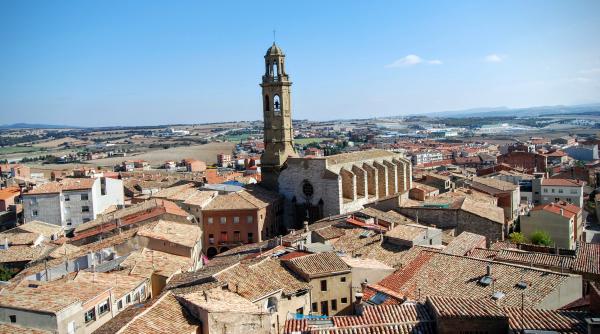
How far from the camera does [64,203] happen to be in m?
47.9

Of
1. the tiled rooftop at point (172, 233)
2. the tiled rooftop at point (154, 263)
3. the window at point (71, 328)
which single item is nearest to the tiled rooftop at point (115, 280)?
the tiled rooftop at point (154, 263)

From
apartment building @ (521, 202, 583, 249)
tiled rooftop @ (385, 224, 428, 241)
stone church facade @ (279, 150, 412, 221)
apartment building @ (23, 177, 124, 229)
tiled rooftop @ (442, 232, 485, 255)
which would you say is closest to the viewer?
tiled rooftop @ (442, 232, 485, 255)

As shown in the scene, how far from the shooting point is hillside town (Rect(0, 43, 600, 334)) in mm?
15469

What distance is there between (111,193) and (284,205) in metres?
17.7

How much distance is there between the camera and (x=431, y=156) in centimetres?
13525

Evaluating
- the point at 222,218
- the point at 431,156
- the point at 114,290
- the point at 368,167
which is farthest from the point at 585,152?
the point at 114,290

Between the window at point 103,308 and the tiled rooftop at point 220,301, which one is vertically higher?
the tiled rooftop at point 220,301

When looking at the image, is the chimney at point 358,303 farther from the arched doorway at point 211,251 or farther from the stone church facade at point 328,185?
the arched doorway at point 211,251

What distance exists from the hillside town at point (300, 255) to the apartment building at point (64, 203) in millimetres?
124

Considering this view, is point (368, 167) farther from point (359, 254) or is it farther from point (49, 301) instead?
point (49, 301)

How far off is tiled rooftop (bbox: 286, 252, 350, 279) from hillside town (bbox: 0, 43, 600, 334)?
0.22 ft

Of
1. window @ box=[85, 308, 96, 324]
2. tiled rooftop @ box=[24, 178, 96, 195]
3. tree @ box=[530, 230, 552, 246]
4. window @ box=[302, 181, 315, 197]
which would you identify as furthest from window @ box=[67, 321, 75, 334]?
tiled rooftop @ box=[24, 178, 96, 195]

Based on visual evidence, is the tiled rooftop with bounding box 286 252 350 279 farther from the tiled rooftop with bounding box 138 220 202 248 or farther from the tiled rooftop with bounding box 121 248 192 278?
the tiled rooftop with bounding box 138 220 202 248

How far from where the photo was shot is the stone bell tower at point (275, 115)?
49.3 metres
